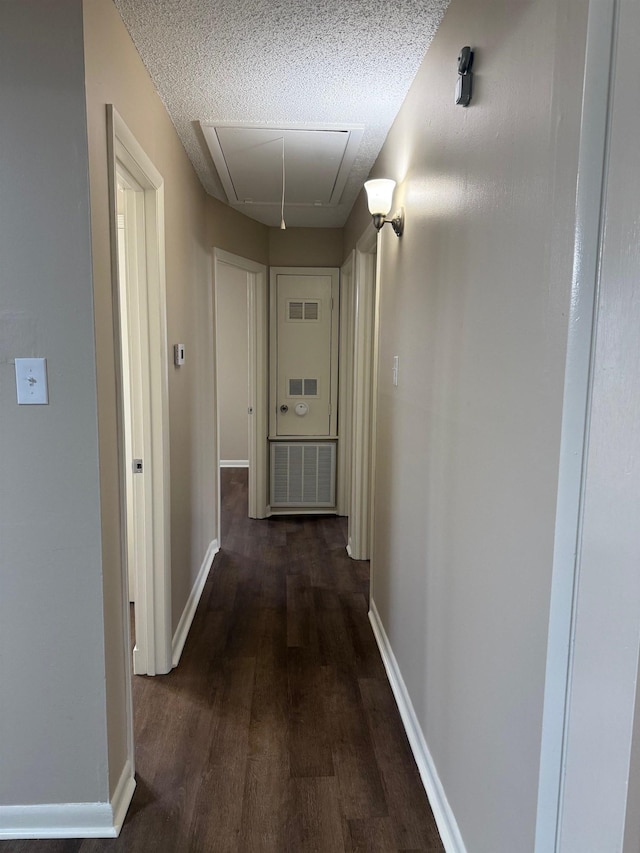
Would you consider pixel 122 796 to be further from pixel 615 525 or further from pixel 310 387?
pixel 310 387

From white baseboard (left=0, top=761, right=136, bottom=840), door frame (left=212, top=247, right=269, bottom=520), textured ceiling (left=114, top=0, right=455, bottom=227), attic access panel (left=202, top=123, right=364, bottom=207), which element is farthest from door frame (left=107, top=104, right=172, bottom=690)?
door frame (left=212, top=247, right=269, bottom=520)

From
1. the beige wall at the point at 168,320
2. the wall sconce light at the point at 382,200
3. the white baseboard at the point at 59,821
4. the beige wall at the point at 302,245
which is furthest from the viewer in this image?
the beige wall at the point at 302,245

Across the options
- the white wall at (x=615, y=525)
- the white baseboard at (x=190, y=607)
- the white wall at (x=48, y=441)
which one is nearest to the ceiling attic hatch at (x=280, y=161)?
the white wall at (x=48, y=441)

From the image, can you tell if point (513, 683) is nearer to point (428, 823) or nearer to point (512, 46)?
point (428, 823)

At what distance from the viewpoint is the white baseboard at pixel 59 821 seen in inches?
62.6

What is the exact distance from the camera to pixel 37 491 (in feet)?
4.92

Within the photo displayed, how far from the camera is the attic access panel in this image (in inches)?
100

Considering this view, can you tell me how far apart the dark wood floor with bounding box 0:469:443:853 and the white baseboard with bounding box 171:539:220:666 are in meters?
0.05

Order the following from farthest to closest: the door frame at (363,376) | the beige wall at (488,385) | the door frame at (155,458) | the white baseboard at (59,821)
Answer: the door frame at (363,376)
the door frame at (155,458)
the white baseboard at (59,821)
the beige wall at (488,385)

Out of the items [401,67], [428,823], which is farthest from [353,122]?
[428,823]

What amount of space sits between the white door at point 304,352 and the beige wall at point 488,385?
2.40m

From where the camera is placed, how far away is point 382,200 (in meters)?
2.31

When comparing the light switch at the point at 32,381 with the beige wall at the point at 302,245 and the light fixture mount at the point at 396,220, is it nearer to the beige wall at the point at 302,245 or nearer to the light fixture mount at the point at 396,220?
the light fixture mount at the point at 396,220

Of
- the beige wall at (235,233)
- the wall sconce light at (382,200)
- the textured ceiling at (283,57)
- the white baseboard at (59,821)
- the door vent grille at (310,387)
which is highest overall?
the textured ceiling at (283,57)
